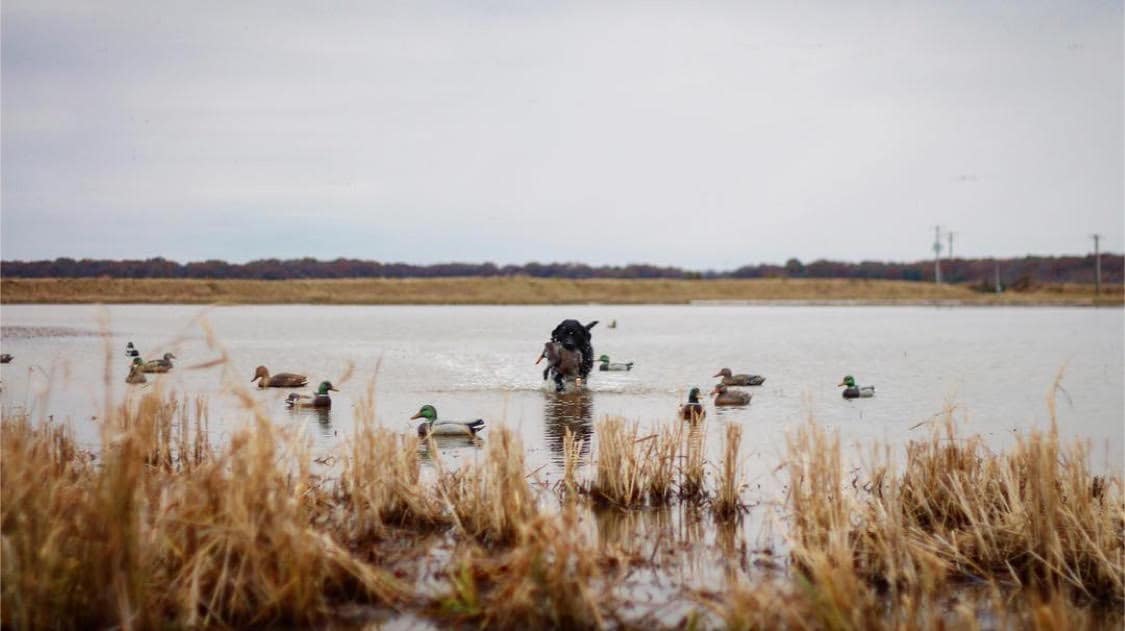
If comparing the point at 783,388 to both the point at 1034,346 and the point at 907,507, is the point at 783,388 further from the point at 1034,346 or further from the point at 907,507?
the point at 1034,346

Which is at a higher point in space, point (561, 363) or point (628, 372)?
point (561, 363)

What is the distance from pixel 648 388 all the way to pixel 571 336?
1.53 meters

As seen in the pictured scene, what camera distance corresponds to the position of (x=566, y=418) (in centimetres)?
1258

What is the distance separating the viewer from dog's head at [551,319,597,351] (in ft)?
53.7

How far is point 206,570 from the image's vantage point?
4773 millimetres

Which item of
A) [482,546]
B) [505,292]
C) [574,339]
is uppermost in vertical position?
[505,292]

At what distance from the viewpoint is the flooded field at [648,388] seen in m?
6.46

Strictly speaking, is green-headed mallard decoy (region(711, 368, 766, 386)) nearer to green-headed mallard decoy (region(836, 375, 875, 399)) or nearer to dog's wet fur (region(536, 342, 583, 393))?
green-headed mallard decoy (region(836, 375, 875, 399))

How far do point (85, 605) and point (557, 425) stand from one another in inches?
300

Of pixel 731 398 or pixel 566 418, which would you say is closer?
pixel 566 418

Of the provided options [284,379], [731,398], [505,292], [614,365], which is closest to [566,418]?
[731,398]

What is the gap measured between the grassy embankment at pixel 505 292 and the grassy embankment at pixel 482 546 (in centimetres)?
5109

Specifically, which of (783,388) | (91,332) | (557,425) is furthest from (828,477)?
(91,332)

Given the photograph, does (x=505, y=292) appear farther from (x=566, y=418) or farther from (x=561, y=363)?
(x=566, y=418)
